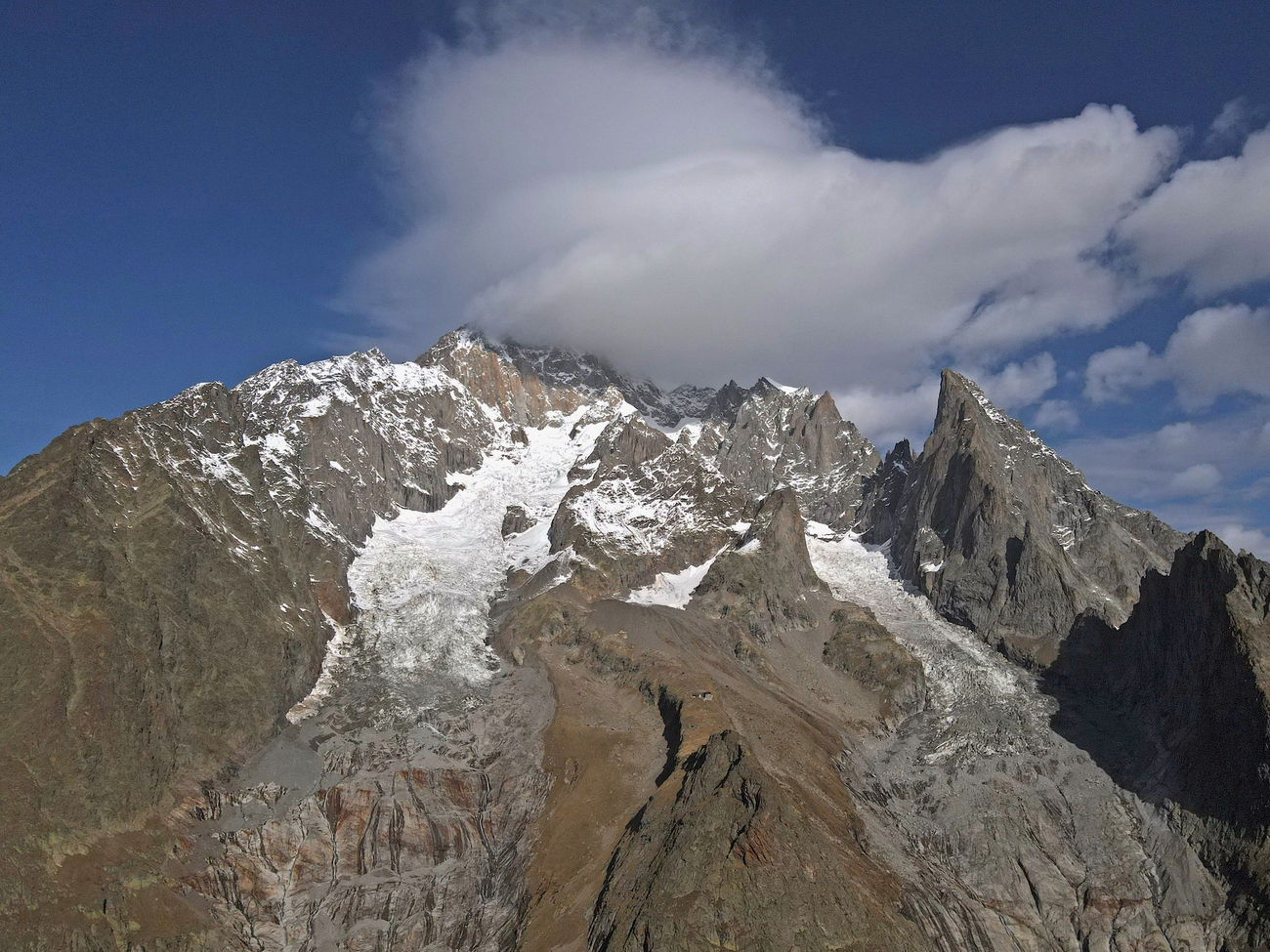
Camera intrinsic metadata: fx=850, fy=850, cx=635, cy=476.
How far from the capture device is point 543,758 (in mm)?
126000

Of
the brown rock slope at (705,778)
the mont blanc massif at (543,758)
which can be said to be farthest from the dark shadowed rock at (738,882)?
the mont blanc massif at (543,758)

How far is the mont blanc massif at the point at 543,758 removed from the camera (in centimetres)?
8919

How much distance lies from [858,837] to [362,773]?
227 ft

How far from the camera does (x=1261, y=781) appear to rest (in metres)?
108

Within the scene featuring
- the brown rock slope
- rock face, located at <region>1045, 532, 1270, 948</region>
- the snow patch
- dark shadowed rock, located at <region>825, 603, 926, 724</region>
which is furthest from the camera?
the snow patch

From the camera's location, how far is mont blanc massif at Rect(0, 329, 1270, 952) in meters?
89.2

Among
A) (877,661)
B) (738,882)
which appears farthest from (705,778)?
(877,661)

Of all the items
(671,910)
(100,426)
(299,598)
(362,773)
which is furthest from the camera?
(299,598)

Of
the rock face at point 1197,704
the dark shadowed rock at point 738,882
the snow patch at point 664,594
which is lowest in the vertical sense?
the dark shadowed rock at point 738,882

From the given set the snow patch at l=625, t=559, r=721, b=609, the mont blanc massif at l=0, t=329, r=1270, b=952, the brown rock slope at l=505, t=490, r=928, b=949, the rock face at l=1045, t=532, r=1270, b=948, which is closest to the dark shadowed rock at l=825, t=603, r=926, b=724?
the brown rock slope at l=505, t=490, r=928, b=949

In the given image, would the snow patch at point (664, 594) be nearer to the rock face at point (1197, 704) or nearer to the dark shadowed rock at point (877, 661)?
the dark shadowed rock at point (877, 661)

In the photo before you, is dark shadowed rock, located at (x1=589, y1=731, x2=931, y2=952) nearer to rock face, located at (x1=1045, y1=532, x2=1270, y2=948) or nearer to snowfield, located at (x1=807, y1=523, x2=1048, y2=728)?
rock face, located at (x1=1045, y1=532, x2=1270, y2=948)

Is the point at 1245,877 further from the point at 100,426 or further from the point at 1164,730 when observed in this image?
the point at 100,426

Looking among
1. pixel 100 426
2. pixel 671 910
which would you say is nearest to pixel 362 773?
pixel 671 910
